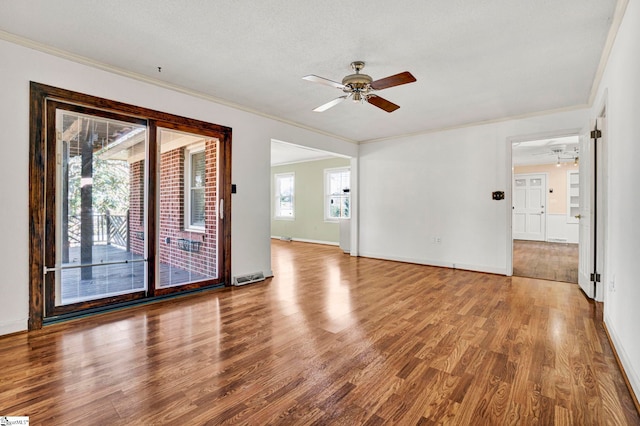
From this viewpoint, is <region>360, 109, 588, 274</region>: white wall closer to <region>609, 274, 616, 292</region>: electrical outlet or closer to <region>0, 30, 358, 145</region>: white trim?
<region>609, 274, 616, 292</region>: electrical outlet

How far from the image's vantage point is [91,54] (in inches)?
113

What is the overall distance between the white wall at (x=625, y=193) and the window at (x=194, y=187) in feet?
13.8

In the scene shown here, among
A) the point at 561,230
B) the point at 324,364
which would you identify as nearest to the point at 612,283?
the point at 324,364

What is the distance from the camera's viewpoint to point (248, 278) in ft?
14.4

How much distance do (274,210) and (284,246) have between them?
214cm

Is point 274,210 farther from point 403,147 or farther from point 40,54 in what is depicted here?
point 40,54

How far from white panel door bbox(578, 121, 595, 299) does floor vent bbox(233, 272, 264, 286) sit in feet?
13.8

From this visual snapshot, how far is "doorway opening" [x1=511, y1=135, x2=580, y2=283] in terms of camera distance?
779 centimetres

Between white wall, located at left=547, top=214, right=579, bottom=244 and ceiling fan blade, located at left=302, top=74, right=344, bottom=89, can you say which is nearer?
ceiling fan blade, located at left=302, top=74, right=344, bottom=89

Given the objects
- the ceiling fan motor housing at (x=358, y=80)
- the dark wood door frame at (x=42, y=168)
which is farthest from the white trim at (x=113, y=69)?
the ceiling fan motor housing at (x=358, y=80)

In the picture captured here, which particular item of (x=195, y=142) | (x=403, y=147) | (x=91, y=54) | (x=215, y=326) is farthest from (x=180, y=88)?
(x=403, y=147)

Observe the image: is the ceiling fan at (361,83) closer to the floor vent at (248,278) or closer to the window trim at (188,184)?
the window trim at (188,184)

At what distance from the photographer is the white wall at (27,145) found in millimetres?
2586

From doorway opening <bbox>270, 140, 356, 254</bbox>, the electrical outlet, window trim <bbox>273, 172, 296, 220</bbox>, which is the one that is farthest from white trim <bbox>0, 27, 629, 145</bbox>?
window trim <bbox>273, 172, 296, 220</bbox>
